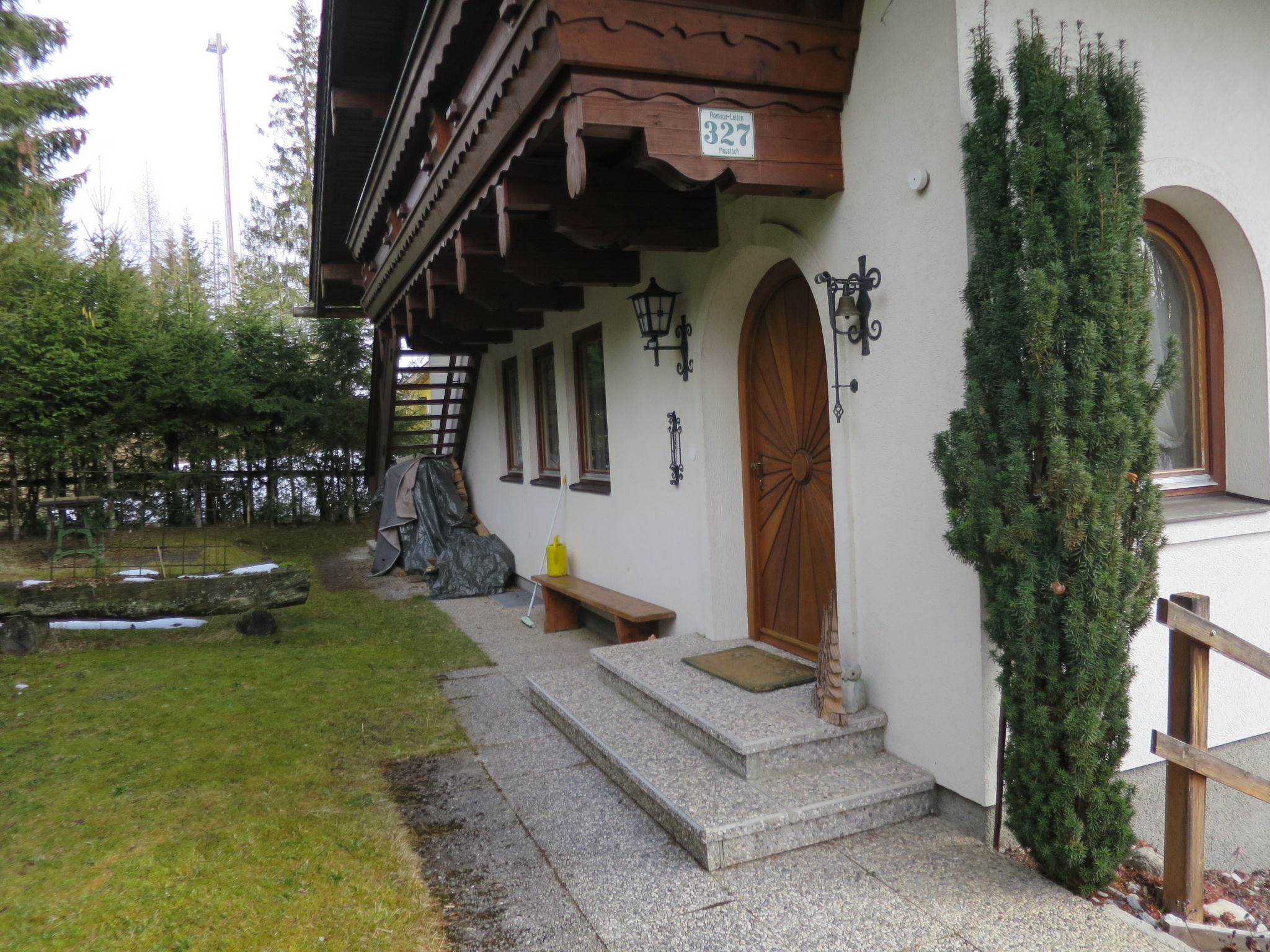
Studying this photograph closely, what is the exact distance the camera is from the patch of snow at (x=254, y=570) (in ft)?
22.0

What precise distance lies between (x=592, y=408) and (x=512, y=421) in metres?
2.64

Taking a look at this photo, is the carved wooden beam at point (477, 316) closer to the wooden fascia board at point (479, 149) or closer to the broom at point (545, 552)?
the wooden fascia board at point (479, 149)

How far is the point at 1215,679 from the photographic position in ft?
11.8

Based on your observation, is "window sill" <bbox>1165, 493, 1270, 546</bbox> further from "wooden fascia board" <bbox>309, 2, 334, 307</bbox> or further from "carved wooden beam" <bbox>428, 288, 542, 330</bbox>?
"wooden fascia board" <bbox>309, 2, 334, 307</bbox>

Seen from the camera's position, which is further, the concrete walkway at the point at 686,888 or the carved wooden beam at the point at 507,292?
the carved wooden beam at the point at 507,292

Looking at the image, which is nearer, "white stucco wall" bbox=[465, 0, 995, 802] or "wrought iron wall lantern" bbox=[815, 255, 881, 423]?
"white stucco wall" bbox=[465, 0, 995, 802]

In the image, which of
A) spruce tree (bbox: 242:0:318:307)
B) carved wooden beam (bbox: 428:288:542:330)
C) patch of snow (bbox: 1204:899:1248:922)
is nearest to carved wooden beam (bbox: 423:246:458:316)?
carved wooden beam (bbox: 428:288:542:330)

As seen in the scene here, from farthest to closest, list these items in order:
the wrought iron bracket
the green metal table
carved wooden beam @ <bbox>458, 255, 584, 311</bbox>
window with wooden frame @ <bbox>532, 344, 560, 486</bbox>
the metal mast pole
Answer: the metal mast pole → the green metal table → window with wooden frame @ <bbox>532, 344, 560, 486</bbox> → carved wooden beam @ <bbox>458, 255, 584, 311</bbox> → the wrought iron bracket

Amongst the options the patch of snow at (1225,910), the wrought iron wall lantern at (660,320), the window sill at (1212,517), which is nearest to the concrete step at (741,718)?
the patch of snow at (1225,910)

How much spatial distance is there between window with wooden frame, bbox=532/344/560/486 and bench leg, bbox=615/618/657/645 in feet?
8.62

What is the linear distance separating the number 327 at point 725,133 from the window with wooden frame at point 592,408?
337 centimetres

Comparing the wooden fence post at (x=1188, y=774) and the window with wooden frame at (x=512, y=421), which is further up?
the window with wooden frame at (x=512, y=421)

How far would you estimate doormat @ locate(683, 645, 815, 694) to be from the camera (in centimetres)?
411

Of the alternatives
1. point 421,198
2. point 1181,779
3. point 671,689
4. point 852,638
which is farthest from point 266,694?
point 1181,779
